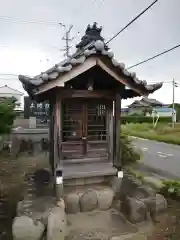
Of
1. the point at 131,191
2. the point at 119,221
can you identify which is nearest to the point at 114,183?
the point at 131,191

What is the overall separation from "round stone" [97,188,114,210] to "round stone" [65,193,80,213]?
0.52 m

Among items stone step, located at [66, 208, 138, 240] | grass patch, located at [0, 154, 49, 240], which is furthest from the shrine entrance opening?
grass patch, located at [0, 154, 49, 240]

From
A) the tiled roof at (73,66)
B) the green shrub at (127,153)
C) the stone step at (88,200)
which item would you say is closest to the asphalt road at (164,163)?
the green shrub at (127,153)

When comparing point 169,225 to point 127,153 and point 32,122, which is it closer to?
point 127,153

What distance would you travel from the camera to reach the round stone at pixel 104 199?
579 centimetres

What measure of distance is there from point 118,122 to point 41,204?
105 inches

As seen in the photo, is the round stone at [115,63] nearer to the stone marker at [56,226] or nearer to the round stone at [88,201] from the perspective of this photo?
the round stone at [88,201]

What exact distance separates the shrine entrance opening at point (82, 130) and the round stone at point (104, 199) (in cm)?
96

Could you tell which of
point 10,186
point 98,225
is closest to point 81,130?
point 98,225

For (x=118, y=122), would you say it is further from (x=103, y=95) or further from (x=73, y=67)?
(x=73, y=67)

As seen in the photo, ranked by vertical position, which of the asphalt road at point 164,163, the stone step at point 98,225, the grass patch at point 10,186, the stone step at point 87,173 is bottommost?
the asphalt road at point 164,163

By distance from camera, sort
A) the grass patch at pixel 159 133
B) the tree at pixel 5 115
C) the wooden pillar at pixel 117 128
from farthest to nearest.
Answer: the grass patch at pixel 159 133
the tree at pixel 5 115
the wooden pillar at pixel 117 128

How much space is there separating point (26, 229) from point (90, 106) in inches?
132

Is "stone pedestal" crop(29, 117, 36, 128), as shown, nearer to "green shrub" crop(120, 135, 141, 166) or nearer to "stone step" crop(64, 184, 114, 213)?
"green shrub" crop(120, 135, 141, 166)
